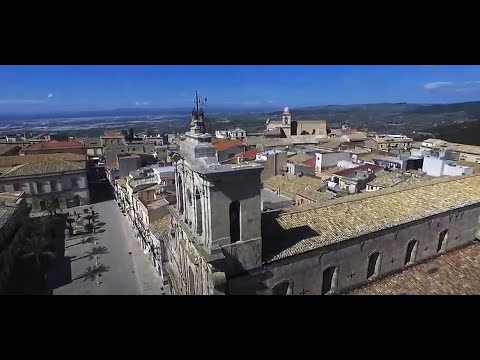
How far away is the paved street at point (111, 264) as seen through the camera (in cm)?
1600

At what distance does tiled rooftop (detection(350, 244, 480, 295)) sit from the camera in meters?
10.6

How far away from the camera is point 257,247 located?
865 cm

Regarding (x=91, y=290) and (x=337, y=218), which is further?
(x=91, y=290)

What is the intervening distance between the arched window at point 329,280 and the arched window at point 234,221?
332 centimetres

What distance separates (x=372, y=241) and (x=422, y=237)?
2.56 m

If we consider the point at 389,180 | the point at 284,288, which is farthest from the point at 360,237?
the point at 389,180

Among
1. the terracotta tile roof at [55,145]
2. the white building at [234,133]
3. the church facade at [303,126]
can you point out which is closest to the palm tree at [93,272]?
the terracotta tile roof at [55,145]

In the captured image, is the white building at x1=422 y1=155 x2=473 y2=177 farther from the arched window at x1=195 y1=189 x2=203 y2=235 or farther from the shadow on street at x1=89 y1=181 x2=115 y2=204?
the shadow on street at x1=89 y1=181 x2=115 y2=204

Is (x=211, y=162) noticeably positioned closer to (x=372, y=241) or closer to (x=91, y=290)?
(x=372, y=241)

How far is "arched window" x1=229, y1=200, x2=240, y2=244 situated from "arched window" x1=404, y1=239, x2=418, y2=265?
675cm

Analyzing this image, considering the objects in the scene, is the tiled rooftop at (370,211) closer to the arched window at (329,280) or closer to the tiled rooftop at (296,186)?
the arched window at (329,280)

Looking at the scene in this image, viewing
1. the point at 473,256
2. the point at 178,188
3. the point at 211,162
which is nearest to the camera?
the point at 211,162

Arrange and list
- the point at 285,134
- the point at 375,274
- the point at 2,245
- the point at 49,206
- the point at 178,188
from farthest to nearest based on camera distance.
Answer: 1. the point at 285,134
2. the point at 49,206
3. the point at 2,245
4. the point at 375,274
5. the point at 178,188

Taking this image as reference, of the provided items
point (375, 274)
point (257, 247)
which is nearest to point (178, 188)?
point (257, 247)
